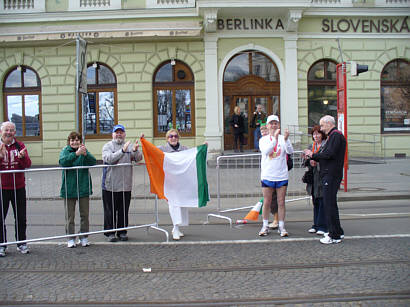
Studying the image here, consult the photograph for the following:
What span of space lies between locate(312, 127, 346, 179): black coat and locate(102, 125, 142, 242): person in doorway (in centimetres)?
301

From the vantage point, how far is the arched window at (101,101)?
19750 millimetres

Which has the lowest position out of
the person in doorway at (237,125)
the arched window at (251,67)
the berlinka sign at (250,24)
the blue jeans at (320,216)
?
the blue jeans at (320,216)

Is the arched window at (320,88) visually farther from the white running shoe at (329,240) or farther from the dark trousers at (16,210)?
the dark trousers at (16,210)

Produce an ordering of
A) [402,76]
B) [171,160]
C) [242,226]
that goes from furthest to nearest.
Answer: [402,76], [242,226], [171,160]

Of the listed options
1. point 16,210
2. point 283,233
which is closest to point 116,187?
point 16,210

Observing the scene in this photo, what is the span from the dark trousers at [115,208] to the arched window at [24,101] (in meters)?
14.5

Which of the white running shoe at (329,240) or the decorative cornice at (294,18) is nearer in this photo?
the white running shoe at (329,240)

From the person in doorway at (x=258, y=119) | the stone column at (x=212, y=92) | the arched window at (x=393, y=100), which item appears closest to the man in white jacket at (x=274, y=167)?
the person in doorway at (x=258, y=119)

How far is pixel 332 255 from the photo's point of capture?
5.80 m

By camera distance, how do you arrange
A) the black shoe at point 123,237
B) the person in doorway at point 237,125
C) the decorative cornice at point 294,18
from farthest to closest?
the decorative cornice at point 294,18 → the person in doorway at point 237,125 → the black shoe at point 123,237

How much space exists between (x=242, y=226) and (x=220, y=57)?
1279 centimetres

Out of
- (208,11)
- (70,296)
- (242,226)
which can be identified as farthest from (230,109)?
(70,296)

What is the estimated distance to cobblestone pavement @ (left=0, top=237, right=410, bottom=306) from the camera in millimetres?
4473

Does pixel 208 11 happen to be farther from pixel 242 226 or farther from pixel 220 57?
pixel 242 226
